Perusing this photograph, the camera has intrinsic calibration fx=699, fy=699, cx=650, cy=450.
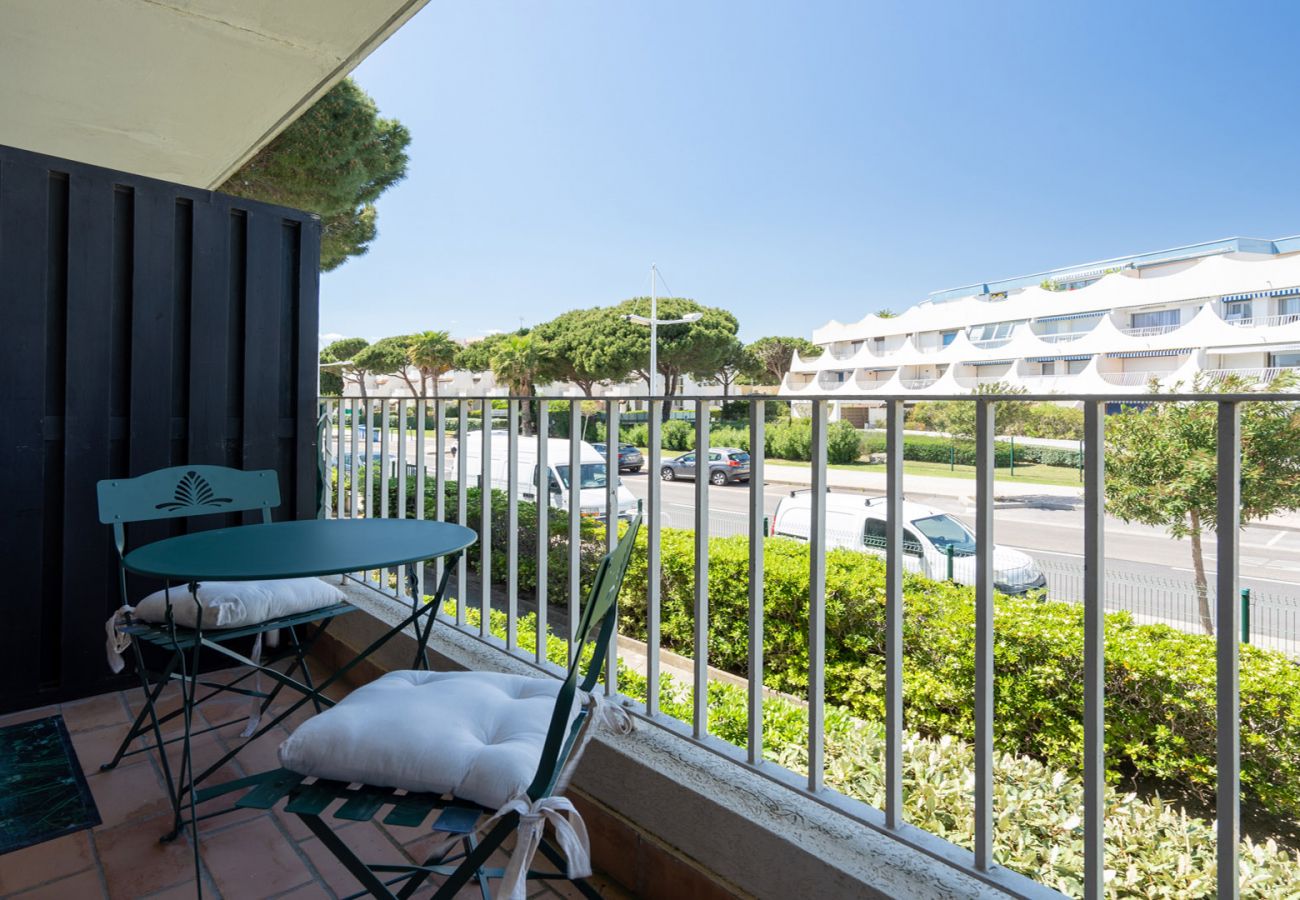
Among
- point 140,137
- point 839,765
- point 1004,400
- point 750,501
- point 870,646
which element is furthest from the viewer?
point 870,646

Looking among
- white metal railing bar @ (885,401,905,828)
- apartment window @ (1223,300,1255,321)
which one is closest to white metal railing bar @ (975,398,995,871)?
white metal railing bar @ (885,401,905,828)

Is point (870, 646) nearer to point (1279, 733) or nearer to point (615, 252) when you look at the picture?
point (1279, 733)

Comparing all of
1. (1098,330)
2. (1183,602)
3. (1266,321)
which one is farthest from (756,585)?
(1098,330)

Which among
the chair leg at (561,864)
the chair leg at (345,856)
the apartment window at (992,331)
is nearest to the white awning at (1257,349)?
the apartment window at (992,331)

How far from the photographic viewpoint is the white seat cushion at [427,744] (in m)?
1.00

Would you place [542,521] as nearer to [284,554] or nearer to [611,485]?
[611,485]

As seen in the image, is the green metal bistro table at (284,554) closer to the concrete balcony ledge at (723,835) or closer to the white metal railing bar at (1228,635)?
the concrete balcony ledge at (723,835)

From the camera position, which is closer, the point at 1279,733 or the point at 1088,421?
the point at 1088,421

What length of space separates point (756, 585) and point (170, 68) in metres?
3.41

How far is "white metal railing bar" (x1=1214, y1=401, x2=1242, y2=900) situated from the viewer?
85 cm

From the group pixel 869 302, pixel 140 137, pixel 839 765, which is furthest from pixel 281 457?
pixel 869 302

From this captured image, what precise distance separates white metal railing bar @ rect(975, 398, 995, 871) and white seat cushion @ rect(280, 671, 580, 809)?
65 cm

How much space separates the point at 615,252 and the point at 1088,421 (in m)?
61.8

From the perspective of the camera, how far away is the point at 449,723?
1.10 m
